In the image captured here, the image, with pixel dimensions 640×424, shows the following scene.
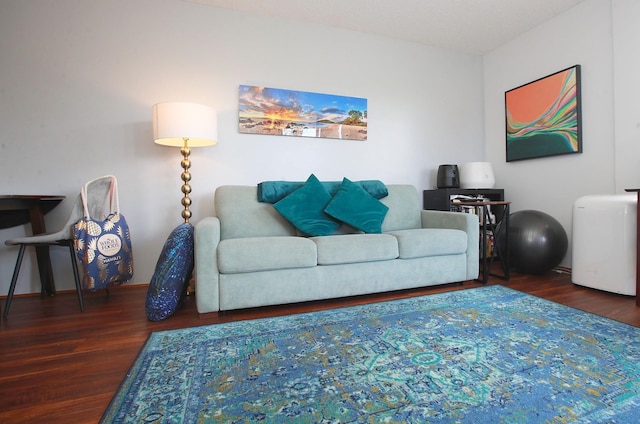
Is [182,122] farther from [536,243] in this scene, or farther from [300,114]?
[536,243]

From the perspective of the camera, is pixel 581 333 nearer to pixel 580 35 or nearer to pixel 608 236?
pixel 608 236

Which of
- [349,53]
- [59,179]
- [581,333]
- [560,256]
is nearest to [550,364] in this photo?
[581,333]

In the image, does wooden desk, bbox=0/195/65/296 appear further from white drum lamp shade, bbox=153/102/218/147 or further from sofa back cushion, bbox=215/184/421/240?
sofa back cushion, bbox=215/184/421/240

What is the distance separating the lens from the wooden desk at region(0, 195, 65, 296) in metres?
2.24

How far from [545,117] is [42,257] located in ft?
15.1

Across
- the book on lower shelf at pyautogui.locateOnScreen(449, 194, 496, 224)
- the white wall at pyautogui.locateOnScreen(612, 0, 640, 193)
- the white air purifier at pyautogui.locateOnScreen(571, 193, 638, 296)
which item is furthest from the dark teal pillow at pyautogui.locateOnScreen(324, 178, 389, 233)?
the white wall at pyautogui.locateOnScreen(612, 0, 640, 193)

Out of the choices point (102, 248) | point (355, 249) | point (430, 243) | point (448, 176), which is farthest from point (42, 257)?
point (448, 176)

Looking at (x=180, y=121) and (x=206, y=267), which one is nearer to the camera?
(x=206, y=267)

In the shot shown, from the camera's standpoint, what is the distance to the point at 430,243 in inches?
90.4

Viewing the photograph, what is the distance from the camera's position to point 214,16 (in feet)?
9.08

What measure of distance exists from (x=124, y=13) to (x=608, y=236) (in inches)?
164

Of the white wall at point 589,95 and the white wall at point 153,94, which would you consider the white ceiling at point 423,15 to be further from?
the white wall at point 589,95

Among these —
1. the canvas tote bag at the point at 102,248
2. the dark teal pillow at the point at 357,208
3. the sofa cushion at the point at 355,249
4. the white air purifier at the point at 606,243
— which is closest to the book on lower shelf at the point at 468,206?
the white air purifier at the point at 606,243

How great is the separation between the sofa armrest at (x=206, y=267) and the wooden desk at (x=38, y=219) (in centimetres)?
135
